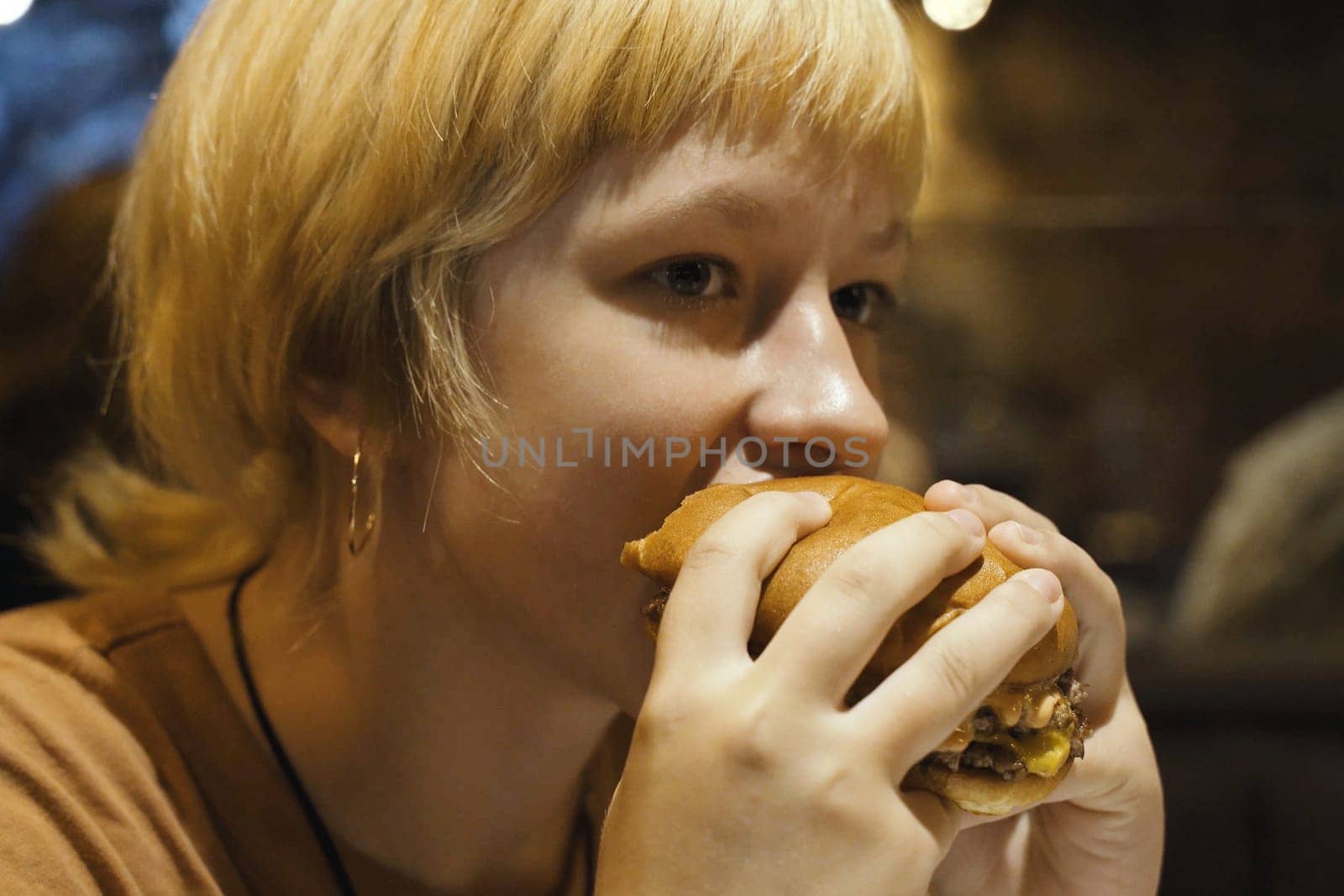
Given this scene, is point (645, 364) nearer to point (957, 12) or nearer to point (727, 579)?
point (727, 579)

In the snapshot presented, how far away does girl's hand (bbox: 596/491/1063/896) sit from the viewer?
0.69 metres

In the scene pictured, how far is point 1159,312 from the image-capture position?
2346 millimetres

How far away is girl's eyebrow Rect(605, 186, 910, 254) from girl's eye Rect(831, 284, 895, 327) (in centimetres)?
17

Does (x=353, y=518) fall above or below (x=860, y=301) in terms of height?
below

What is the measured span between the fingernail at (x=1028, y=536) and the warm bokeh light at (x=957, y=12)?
3.09ft

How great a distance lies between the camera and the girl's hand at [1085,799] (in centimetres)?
99

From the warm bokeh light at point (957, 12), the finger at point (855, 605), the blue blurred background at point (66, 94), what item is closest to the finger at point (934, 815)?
the finger at point (855, 605)

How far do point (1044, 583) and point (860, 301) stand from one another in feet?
1.48

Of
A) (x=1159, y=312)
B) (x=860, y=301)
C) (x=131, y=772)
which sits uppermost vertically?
(x=860, y=301)

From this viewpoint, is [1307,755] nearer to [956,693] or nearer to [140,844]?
[956,693]

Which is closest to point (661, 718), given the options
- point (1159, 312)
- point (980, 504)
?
point (980, 504)

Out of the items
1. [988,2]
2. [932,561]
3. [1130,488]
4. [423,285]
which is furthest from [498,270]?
[1130,488]

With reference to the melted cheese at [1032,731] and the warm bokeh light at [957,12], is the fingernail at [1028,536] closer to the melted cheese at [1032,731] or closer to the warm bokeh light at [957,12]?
the melted cheese at [1032,731]

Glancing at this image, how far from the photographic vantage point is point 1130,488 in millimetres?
2232
